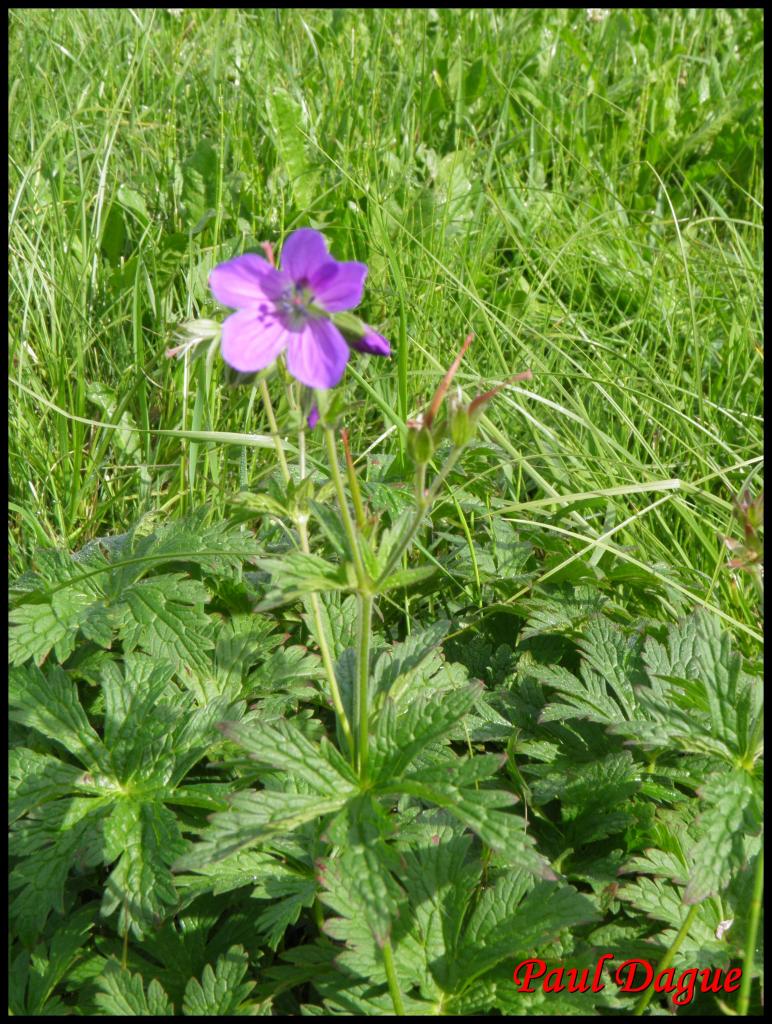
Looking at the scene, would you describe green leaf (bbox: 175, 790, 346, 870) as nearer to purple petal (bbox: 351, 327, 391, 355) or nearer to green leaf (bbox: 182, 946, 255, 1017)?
green leaf (bbox: 182, 946, 255, 1017)

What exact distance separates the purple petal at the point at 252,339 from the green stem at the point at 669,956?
3.33 ft

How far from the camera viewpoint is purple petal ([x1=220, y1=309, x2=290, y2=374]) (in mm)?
1261

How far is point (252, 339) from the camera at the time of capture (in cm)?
128

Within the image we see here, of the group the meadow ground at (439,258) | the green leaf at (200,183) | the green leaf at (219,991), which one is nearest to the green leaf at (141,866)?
the green leaf at (219,991)

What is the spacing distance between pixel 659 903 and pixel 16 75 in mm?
3124

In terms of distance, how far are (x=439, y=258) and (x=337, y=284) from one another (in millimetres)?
1678

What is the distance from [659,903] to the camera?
5.12 feet

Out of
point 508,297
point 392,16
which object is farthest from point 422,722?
point 392,16

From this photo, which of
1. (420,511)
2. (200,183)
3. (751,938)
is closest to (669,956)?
(751,938)

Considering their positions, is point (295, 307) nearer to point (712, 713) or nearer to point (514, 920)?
point (712, 713)

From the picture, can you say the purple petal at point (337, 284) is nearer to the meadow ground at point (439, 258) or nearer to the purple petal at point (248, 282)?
the purple petal at point (248, 282)

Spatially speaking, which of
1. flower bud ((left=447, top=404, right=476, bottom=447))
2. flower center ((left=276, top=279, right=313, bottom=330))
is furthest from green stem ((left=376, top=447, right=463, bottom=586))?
flower center ((left=276, top=279, right=313, bottom=330))

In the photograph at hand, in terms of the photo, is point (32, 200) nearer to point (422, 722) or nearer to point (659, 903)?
point (422, 722)

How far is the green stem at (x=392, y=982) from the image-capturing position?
1.35 m
